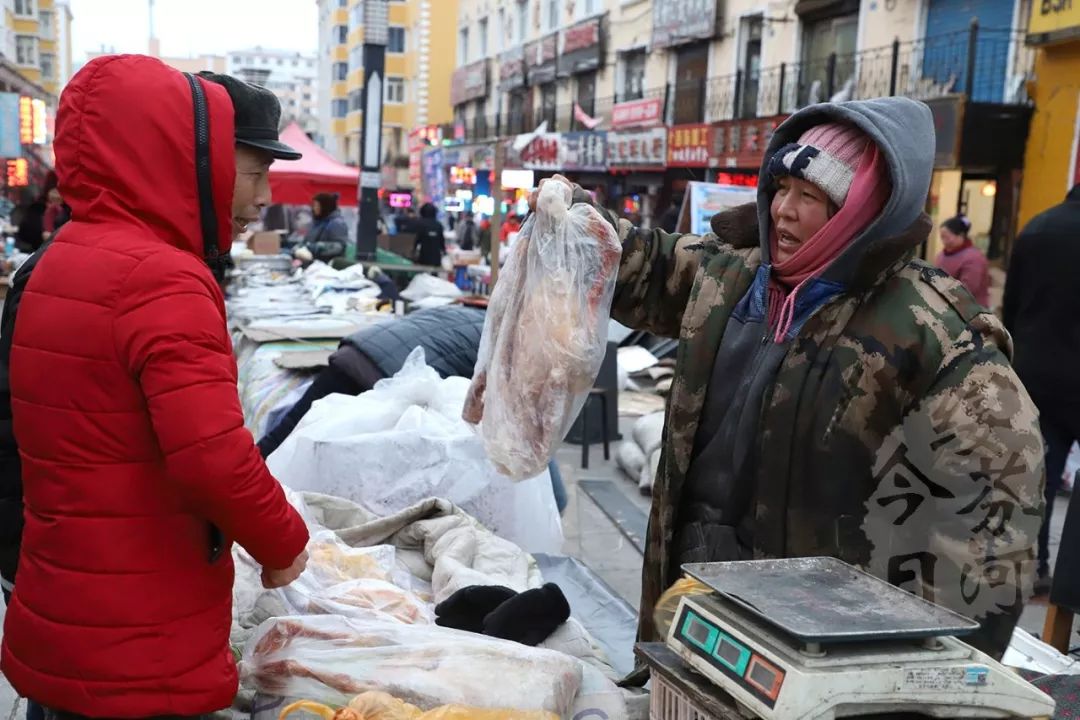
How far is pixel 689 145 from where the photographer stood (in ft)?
62.7

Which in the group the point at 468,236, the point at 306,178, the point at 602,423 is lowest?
the point at 602,423

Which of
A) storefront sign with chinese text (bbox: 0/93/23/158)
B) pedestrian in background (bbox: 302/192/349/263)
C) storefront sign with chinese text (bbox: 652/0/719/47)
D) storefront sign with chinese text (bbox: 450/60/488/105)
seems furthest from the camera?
storefront sign with chinese text (bbox: 450/60/488/105)

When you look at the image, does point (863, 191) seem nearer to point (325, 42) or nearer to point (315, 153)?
point (315, 153)

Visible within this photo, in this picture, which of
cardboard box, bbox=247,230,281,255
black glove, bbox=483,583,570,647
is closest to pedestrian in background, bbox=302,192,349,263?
cardboard box, bbox=247,230,281,255

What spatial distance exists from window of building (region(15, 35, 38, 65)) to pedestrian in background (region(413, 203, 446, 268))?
46.9m

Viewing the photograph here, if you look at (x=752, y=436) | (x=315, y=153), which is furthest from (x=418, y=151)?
(x=752, y=436)

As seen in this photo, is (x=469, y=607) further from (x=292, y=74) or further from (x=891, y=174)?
(x=292, y=74)

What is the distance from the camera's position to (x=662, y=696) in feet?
5.10

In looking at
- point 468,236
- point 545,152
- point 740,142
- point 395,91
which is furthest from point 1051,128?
point 395,91

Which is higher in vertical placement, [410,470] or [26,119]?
[26,119]

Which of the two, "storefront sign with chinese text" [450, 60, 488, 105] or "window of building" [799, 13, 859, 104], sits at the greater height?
"storefront sign with chinese text" [450, 60, 488, 105]

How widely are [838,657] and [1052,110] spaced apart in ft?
38.6

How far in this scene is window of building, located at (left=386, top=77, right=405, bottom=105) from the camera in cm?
4897

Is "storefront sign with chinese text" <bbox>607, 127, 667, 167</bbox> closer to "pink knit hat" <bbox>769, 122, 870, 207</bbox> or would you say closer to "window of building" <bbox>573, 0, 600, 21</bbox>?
"window of building" <bbox>573, 0, 600, 21</bbox>
